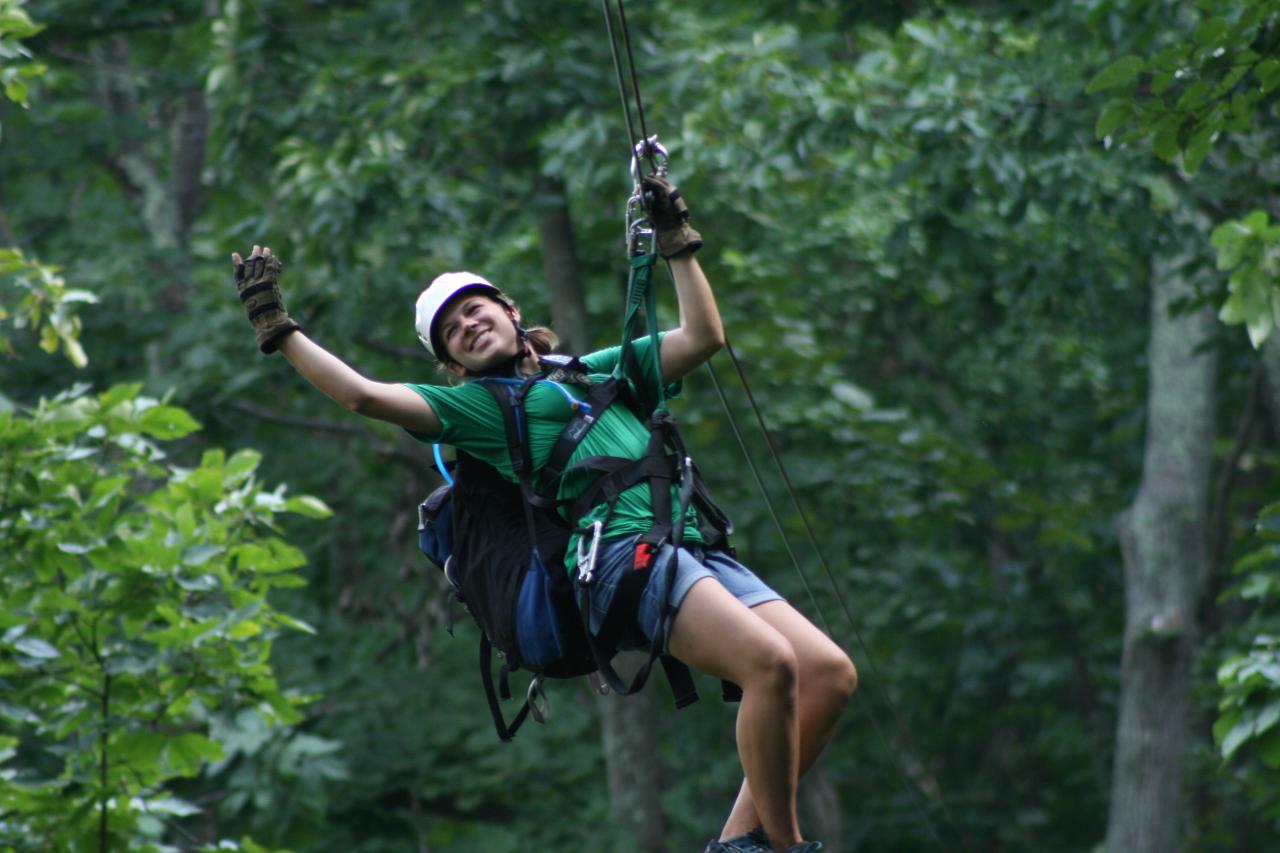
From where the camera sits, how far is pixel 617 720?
31.8 ft

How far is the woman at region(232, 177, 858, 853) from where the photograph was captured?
134 inches

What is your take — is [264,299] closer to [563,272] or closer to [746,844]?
[746,844]

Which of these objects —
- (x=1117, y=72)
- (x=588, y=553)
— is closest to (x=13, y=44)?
(x=588, y=553)

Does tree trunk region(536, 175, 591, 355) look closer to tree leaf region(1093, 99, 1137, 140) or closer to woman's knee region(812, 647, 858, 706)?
tree leaf region(1093, 99, 1137, 140)

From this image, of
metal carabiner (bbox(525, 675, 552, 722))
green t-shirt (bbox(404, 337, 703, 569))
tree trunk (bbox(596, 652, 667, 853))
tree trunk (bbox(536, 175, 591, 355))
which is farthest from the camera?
tree trunk (bbox(596, 652, 667, 853))

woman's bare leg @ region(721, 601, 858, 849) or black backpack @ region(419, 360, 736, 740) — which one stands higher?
black backpack @ region(419, 360, 736, 740)

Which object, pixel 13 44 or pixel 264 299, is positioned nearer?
pixel 264 299

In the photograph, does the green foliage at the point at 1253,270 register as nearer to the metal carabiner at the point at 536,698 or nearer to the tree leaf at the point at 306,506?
the metal carabiner at the point at 536,698

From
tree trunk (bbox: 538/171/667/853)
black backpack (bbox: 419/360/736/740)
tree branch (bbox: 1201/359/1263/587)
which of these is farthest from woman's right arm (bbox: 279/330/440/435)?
tree branch (bbox: 1201/359/1263/587)

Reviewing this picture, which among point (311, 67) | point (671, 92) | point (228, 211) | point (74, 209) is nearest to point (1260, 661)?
point (671, 92)

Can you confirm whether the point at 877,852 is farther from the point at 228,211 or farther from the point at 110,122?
the point at 110,122

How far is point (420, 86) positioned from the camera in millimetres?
8883

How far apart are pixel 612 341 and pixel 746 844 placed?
698 centimetres

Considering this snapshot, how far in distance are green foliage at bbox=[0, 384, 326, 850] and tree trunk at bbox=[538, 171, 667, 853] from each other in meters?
3.71
